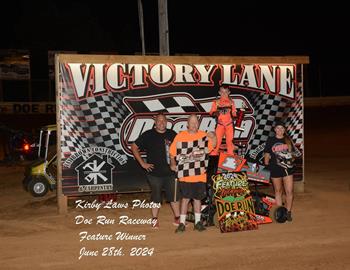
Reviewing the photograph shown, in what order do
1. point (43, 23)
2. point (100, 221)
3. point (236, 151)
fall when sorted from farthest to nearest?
point (43, 23) → point (236, 151) → point (100, 221)

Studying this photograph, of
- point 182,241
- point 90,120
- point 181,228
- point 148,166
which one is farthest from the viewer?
point 90,120

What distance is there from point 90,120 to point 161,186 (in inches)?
87.6

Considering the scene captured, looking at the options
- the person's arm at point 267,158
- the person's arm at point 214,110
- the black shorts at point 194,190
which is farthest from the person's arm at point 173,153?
the person's arm at point 214,110

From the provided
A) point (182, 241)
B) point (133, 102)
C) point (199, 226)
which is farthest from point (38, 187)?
point (182, 241)

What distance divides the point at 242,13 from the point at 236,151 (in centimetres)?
5717

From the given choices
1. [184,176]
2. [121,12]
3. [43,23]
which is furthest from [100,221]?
[121,12]

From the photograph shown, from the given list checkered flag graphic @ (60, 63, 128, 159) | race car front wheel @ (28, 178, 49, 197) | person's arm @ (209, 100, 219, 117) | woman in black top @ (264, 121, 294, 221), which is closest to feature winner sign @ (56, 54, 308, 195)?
checkered flag graphic @ (60, 63, 128, 159)

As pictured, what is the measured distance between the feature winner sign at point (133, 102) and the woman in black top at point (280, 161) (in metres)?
1.85

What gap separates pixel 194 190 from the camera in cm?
788

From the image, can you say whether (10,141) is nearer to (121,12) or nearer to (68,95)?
(68,95)

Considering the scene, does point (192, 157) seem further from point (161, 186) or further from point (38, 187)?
point (38, 187)

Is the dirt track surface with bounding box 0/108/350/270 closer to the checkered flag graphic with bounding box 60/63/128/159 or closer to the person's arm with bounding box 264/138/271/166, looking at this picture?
the person's arm with bounding box 264/138/271/166

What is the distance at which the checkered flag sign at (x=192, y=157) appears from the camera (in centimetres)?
783

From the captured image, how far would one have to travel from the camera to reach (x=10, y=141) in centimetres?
1466
